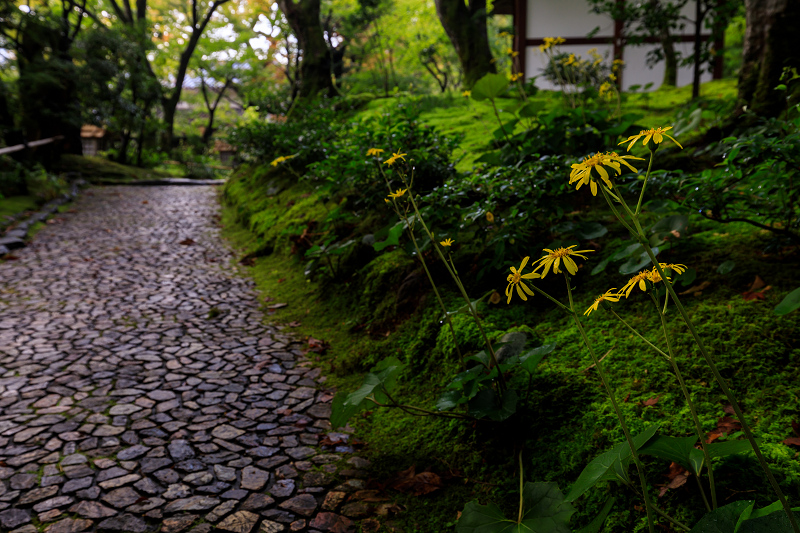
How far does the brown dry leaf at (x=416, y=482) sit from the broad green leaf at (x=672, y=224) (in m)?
1.59

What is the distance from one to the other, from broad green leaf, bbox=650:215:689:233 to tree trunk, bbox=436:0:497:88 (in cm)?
917

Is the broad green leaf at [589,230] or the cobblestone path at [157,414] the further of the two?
the broad green leaf at [589,230]

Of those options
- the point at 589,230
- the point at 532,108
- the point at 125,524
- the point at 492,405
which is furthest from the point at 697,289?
the point at 125,524

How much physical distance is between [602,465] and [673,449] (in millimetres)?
215

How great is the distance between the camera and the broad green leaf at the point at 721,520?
3.44 ft

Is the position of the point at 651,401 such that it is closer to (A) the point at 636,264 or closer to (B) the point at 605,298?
(A) the point at 636,264

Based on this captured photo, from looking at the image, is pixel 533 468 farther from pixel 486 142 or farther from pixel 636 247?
pixel 486 142

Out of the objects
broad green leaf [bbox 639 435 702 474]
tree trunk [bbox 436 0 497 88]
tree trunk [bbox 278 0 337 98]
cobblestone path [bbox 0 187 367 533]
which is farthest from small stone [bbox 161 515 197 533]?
tree trunk [bbox 278 0 337 98]

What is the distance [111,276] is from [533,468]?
5.24 metres

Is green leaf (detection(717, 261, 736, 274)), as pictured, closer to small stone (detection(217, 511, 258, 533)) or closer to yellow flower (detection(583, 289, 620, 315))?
yellow flower (detection(583, 289, 620, 315))

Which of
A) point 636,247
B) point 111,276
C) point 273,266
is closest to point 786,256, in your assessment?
point 636,247

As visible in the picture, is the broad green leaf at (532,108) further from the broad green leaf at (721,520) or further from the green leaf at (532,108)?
the broad green leaf at (721,520)

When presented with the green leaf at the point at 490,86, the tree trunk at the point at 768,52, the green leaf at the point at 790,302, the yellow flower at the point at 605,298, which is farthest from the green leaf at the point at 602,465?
the tree trunk at the point at 768,52

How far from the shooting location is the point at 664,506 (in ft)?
5.18
